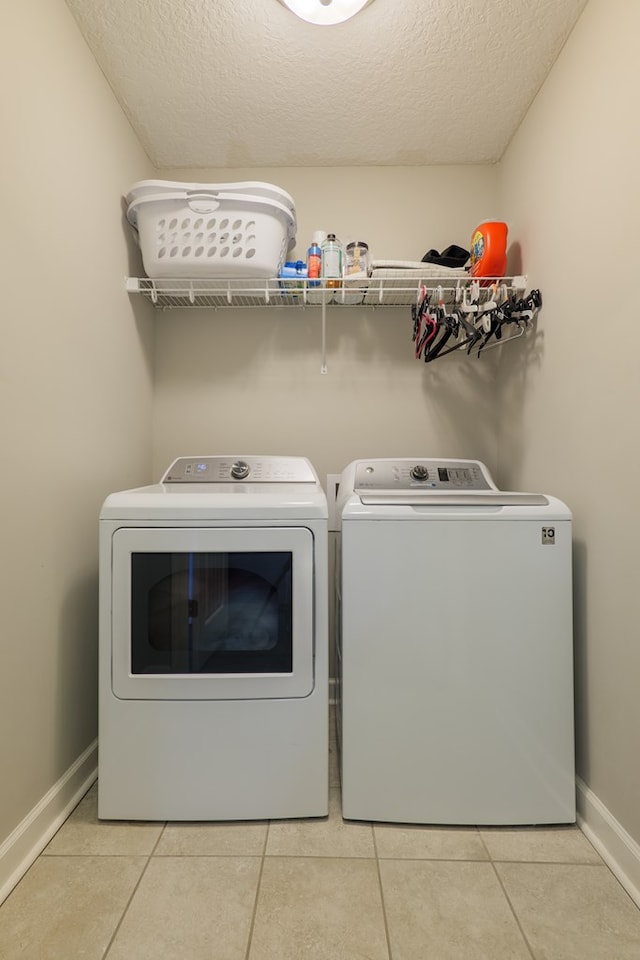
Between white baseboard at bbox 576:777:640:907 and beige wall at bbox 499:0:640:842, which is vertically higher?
beige wall at bbox 499:0:640:842

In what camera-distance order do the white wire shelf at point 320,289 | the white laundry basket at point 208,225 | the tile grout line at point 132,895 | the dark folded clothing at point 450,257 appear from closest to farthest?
the tile grout line at point 132,895 → the white laundry basket at point 208,225 → the white wire shelf at point 320,289 → the dark folded clothing at point 450,257

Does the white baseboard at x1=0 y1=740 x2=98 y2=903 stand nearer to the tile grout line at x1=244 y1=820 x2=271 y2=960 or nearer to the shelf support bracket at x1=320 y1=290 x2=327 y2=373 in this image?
the tile grout line at x1=244 y1=820 x2=271 y2=960

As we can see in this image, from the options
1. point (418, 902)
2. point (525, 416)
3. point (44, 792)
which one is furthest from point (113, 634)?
point (525, 416)

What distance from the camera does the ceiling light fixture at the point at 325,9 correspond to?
1.35m

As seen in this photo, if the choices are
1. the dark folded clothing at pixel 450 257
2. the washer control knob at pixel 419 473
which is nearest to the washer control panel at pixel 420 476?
the washer control knob at pixel 419 473

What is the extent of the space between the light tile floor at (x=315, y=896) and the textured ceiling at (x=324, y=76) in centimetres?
244

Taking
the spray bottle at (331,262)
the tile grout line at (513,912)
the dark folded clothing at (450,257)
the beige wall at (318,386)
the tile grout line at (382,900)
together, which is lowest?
the tile grout line at (513,912)

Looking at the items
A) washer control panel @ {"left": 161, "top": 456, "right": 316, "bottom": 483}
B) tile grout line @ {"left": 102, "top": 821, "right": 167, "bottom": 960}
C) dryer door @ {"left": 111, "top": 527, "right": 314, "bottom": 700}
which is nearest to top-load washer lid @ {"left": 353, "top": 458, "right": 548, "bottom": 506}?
washer control panel @ {"left": 161, "top": 456, "right": 316, "bottom": 483}

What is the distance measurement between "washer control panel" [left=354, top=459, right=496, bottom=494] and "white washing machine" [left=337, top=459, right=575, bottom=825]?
1.19 ft

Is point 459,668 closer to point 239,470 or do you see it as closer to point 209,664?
point 209,664

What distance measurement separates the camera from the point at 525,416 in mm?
1890

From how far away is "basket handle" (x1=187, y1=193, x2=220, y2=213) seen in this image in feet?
5.62

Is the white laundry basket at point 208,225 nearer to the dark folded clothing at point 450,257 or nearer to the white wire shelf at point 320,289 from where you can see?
the white wire shelf at point 320,289

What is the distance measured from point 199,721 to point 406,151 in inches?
93.1
